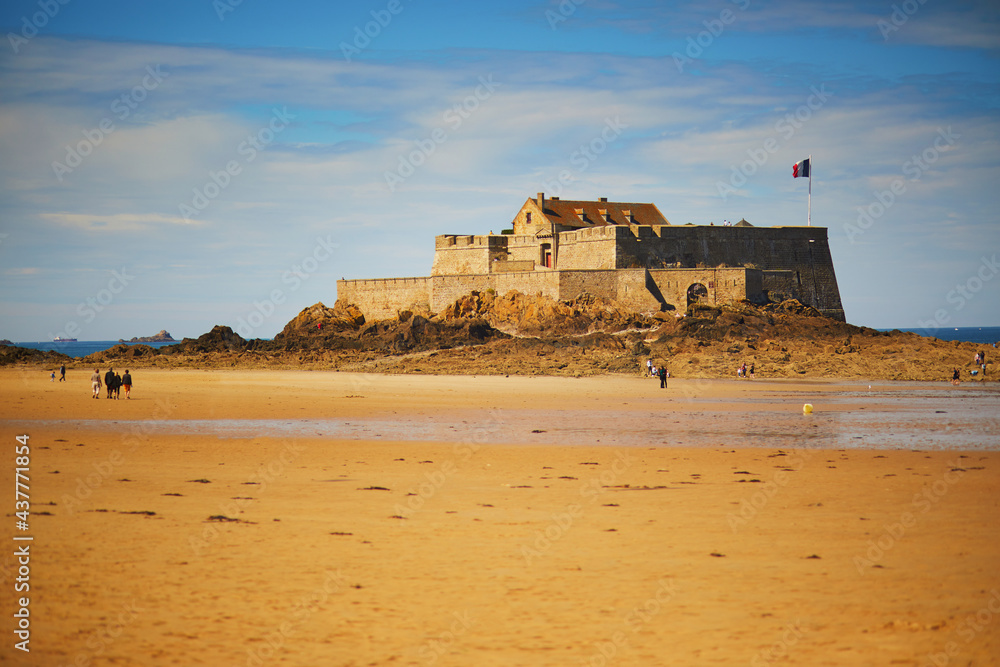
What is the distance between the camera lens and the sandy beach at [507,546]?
5.65m

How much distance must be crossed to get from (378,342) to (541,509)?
3218 centimetres

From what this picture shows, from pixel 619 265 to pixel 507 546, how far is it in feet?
121

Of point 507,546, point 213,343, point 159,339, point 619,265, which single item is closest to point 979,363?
point 619,265

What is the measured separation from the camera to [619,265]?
1735 inches

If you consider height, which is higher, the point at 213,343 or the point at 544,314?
the point at 544,314

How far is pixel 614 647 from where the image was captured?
563 centimetres

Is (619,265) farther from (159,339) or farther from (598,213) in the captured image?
(159,339)

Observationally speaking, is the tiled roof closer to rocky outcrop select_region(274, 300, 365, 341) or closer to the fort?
the fort

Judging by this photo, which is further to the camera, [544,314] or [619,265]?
[619,265]

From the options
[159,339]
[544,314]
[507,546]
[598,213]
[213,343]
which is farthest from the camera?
[159,339]

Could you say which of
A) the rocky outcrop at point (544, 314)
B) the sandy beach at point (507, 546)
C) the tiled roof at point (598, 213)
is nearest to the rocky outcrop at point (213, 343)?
the rocky outcrop at point (544, 314)

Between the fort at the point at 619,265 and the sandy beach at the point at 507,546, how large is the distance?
25661 millimetres

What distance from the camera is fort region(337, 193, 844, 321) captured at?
42375 mm

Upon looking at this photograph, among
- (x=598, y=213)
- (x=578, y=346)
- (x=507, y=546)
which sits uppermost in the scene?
(x=598, y=213)
